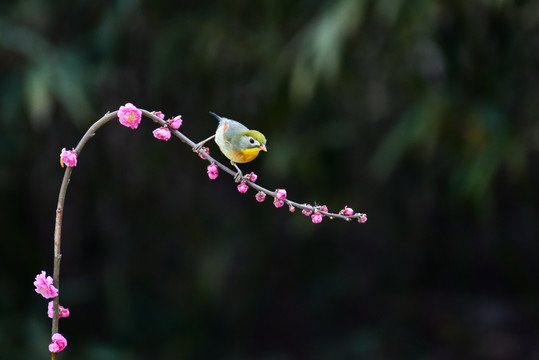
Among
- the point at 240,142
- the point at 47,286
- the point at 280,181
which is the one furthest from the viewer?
the point at 280,181

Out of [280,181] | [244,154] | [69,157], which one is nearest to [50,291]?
[69,157]

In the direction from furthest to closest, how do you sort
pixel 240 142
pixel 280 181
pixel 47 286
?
1. pixel 280 181
2. pixel 240 142
3. pixel 47 286

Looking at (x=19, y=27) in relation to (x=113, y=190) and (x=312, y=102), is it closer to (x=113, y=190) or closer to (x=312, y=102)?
(x=113, y=190)

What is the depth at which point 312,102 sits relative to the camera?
4.18m

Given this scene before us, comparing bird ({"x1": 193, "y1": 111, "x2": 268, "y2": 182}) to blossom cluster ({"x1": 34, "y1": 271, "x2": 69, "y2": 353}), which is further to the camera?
bird ({"x1": 193, "y1": 111, "x2": 268, "y2": 182})

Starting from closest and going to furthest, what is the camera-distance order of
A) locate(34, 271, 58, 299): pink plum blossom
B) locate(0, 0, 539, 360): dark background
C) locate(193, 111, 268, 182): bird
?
1. locate(34, 271, 58, 299): pink plum blossom
2. locate(193, 111, 268, 182): bird
3. locate(0, 0, 539, 360): dark background

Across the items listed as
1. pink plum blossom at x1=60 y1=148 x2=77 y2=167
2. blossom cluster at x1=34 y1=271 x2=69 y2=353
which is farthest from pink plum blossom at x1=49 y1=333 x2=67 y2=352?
pink plum blossom at x1=60 y1=148 x2=77 y2=167

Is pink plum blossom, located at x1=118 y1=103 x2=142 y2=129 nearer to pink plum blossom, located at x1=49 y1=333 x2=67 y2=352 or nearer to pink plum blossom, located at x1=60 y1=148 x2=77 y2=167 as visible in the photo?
pink plum blossom, located at x1=60 y1=148 x2=77 y2=167

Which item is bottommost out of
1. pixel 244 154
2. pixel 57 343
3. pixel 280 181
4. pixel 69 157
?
pixel 57 343

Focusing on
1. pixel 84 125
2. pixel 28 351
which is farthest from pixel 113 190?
pixel 28 351

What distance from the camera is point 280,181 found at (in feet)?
15.4

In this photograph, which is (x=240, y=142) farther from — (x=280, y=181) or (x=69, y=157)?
(x=280, y=181)

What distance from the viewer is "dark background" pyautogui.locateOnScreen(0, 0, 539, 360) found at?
3707mm

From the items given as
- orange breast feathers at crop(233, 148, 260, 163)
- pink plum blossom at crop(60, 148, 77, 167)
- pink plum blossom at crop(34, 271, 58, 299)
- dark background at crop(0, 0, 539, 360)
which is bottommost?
pink plum blossom at crop(34, 271, 58, 299)
